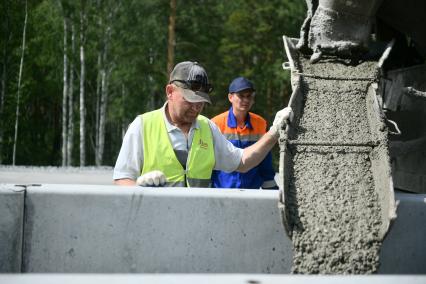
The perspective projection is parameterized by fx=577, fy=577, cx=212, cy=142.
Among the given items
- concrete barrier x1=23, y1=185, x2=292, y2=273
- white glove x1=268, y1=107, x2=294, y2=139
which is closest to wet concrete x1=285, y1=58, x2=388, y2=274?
white glove x1=268, y1=107, x2=294, y2=139

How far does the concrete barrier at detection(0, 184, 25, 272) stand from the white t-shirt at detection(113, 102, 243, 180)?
848 mm

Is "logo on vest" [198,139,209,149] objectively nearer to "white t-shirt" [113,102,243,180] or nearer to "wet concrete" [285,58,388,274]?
"white t-shirt" [113,102,243,180]

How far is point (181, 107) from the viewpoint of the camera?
3.93m

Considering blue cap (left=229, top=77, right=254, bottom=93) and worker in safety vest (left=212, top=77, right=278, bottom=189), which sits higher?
blue cap (left=229, top=77, right=254, bottom=93)

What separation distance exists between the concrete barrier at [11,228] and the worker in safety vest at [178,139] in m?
0.83

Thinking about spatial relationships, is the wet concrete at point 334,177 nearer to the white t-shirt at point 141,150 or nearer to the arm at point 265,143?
the arm at point 265,143

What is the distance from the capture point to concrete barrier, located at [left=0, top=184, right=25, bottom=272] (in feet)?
9.95

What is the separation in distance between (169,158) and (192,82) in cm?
55

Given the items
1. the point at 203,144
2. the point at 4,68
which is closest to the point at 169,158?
the point at 203,144

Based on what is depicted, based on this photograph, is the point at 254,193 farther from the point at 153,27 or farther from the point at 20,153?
the point at 20,153

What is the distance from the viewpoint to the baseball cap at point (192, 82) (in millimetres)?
3897

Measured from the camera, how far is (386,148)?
3.68m

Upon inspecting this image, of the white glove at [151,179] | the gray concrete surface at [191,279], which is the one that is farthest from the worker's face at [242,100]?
the gray concrete surface at [191,279]

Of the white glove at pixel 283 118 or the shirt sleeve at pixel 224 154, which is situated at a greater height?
the white glove at pixel 283 118
